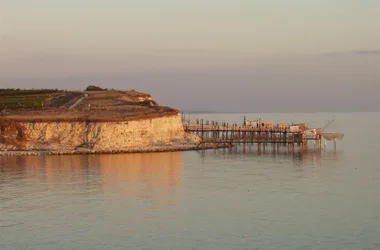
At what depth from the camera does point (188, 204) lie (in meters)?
47.0

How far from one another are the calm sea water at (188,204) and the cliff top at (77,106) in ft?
59.7

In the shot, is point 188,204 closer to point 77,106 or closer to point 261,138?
point 261,138

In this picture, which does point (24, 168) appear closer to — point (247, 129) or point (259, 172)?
point (259, 172)

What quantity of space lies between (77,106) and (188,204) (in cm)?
5985

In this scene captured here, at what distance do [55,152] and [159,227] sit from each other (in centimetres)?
4701

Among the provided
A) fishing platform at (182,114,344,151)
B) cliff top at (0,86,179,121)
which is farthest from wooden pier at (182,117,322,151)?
cliff top at (0,86,179,121)

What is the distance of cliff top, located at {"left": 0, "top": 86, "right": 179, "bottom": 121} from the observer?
9244 cm

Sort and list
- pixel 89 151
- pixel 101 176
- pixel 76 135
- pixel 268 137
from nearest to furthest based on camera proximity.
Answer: pixel 101 176
pixel 89 151
pixel 76 135
pixel 268 137

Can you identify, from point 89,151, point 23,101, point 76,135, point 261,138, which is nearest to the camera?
point 89,151

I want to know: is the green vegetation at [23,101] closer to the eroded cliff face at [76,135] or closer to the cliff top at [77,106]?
the cliff top at [77,106]

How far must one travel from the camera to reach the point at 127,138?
296ft

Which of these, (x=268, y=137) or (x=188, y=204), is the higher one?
(x=268, y=137)

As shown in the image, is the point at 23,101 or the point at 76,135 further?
the point at 23,101

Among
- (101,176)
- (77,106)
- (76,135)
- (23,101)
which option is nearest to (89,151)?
(76,135)
